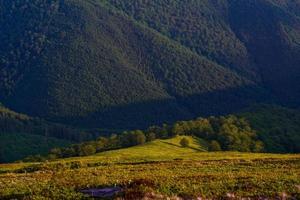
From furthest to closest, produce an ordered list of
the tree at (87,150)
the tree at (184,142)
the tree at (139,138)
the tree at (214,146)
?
1. the tree at (139,138)
2. the tree at (87,150)
3. the tree at (214,146)
4. the tree at (184,142)

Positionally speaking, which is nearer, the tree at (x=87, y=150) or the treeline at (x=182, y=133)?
the tree at (x=87, y=150)

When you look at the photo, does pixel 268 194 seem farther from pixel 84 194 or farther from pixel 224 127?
pixel 224 127

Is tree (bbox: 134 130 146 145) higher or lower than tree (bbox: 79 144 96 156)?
higher

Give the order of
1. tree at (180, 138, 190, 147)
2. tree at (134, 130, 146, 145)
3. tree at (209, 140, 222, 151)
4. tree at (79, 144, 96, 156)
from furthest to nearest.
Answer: tree at (134, 130, 146, 145), tree at (79, 144, 96, 156), tree at (209, 140, 222, 151), tree at (180, 138, 190, 147)

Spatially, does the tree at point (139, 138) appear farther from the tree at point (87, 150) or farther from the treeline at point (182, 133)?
the tree at point (87, 150)

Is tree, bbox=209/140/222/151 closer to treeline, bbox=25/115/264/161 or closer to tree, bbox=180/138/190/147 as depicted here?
treeline, bbox=25/115/264/161

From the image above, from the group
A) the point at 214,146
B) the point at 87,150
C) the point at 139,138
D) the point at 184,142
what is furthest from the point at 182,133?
the point at 184,142

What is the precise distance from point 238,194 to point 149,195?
4.93 m

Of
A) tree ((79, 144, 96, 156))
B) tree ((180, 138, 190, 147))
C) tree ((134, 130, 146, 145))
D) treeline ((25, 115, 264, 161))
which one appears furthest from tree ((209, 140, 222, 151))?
tree ((79, 144, 96, 156))

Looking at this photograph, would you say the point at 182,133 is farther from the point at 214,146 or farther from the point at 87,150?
the point at 87,150

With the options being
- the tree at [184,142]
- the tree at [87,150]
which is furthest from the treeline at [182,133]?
the tree at [184,142]

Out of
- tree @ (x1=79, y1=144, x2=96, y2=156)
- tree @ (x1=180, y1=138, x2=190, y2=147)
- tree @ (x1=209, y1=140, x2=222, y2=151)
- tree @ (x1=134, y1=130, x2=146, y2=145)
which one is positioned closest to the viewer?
tree @ (x1=180, y1=138, x2=190, y2=147)

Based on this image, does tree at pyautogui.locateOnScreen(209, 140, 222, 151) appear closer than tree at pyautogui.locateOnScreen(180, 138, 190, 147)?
No

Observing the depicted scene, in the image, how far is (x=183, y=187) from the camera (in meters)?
34.8
